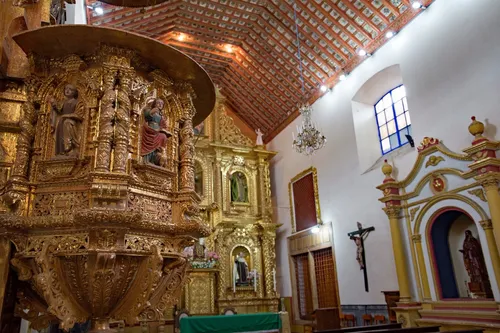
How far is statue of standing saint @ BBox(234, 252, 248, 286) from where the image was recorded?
12917mm

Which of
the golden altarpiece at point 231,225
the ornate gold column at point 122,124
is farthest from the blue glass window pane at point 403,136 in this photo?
the ornate gold column at point 122,124

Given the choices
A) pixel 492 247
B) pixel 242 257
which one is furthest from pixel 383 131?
pixel 242 257

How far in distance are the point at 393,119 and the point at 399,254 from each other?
146 inches

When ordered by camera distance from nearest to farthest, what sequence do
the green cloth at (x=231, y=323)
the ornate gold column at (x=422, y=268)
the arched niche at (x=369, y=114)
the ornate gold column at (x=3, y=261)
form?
the ornate gold column at (x=3, y=261) < the green cloth at (x=231, y=323) < the ornate gold column at (x=422, y=268) < the arched niche at (x=369, y=114)

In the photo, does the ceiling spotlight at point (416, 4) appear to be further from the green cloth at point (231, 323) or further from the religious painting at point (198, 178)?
the religious painting at point (198, 178)

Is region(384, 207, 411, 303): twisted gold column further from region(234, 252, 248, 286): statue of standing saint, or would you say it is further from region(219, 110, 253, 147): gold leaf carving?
region(219, 110, 253, 147): gold leaf carving

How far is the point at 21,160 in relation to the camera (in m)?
4.10

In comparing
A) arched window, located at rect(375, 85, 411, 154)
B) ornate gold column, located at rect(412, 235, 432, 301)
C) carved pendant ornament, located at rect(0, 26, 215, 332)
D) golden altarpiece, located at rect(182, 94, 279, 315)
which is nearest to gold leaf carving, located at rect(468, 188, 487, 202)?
ornate gold column, located at rect(412, 235, 432, 301)

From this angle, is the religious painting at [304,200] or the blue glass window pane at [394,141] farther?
the religious painting at [304,200]

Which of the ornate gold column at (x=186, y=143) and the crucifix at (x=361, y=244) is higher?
the ornate gold column at (x=186, y=143)

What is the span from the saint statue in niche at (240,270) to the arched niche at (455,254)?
6.58 meters

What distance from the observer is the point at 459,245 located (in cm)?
813

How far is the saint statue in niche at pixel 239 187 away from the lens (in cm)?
1412

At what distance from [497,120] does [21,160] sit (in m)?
7.43
